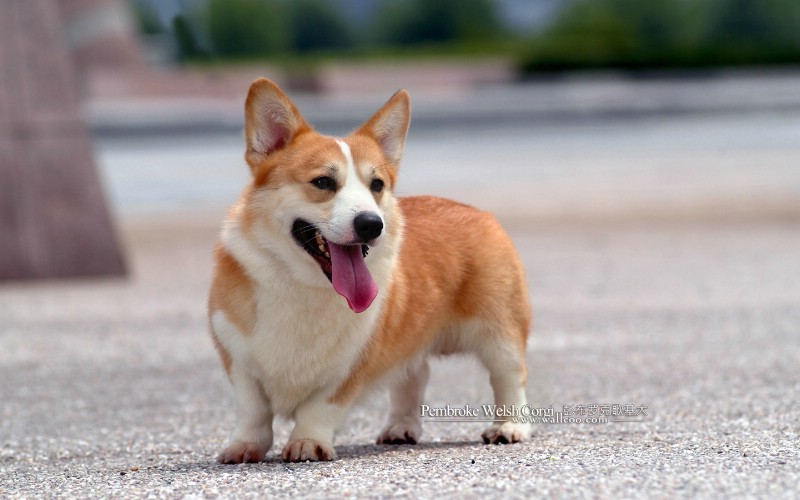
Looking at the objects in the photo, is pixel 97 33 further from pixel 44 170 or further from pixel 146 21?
pixel 44 170

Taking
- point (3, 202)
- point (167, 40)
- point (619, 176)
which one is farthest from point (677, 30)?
point (3, 202)

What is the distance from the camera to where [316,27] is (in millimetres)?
62281

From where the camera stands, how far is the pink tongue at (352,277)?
4918mm

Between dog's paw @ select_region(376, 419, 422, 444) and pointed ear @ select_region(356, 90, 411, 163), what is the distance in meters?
1.17

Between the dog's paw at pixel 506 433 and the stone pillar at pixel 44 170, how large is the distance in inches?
302

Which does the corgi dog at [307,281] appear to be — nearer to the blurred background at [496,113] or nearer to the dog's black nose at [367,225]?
the dog's black nose at [367,225]

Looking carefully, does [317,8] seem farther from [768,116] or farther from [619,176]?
[619,176]

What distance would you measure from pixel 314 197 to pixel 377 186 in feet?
1.01

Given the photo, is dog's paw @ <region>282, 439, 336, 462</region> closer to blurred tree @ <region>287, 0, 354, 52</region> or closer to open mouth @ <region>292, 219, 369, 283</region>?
open mouth @ <region>292, 219, 369, 283</region>

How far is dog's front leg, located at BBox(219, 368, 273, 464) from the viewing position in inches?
200

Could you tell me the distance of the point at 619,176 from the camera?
78.6 feet

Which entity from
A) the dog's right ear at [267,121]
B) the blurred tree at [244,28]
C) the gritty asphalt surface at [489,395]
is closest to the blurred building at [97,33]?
the blurred tree at [244,28]

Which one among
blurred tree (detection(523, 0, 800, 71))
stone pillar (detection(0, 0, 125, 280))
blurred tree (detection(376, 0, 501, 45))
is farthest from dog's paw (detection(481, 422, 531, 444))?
blurred tree (detection(376, 0, 501, 45))

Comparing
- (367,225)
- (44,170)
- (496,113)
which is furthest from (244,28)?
(367,225)
